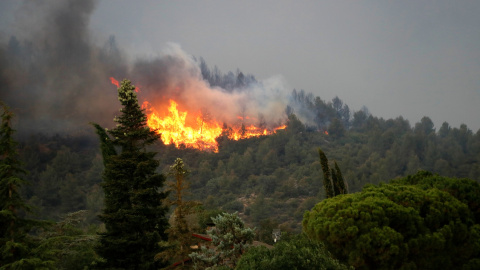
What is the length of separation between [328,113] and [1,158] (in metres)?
163

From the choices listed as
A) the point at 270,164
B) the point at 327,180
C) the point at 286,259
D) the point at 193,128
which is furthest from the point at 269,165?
the point at 286,259

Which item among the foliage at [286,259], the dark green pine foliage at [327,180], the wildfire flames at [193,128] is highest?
the wildfire flames at [193,128]

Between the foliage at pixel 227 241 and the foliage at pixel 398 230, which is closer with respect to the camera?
the foliage at pixel 398 230

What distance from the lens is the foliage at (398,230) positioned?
18.9 meters

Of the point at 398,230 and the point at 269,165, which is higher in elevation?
the point at 269,165

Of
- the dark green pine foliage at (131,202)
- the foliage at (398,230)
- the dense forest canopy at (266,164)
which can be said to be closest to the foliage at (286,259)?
the foliage at (398,230)

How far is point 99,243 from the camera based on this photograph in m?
21.6

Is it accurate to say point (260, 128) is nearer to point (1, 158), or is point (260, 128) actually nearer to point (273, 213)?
point (273, 213)

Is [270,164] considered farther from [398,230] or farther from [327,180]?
[398,230]

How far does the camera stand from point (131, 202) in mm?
21828

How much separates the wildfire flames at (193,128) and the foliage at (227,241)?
3932 inches

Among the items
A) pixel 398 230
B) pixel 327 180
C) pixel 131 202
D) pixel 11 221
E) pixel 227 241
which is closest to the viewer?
pixel 11 221

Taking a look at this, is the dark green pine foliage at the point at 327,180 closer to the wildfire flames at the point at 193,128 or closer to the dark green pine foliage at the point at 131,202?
the dark green pine foliage at the point at 131,202

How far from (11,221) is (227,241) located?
32.9 feet
